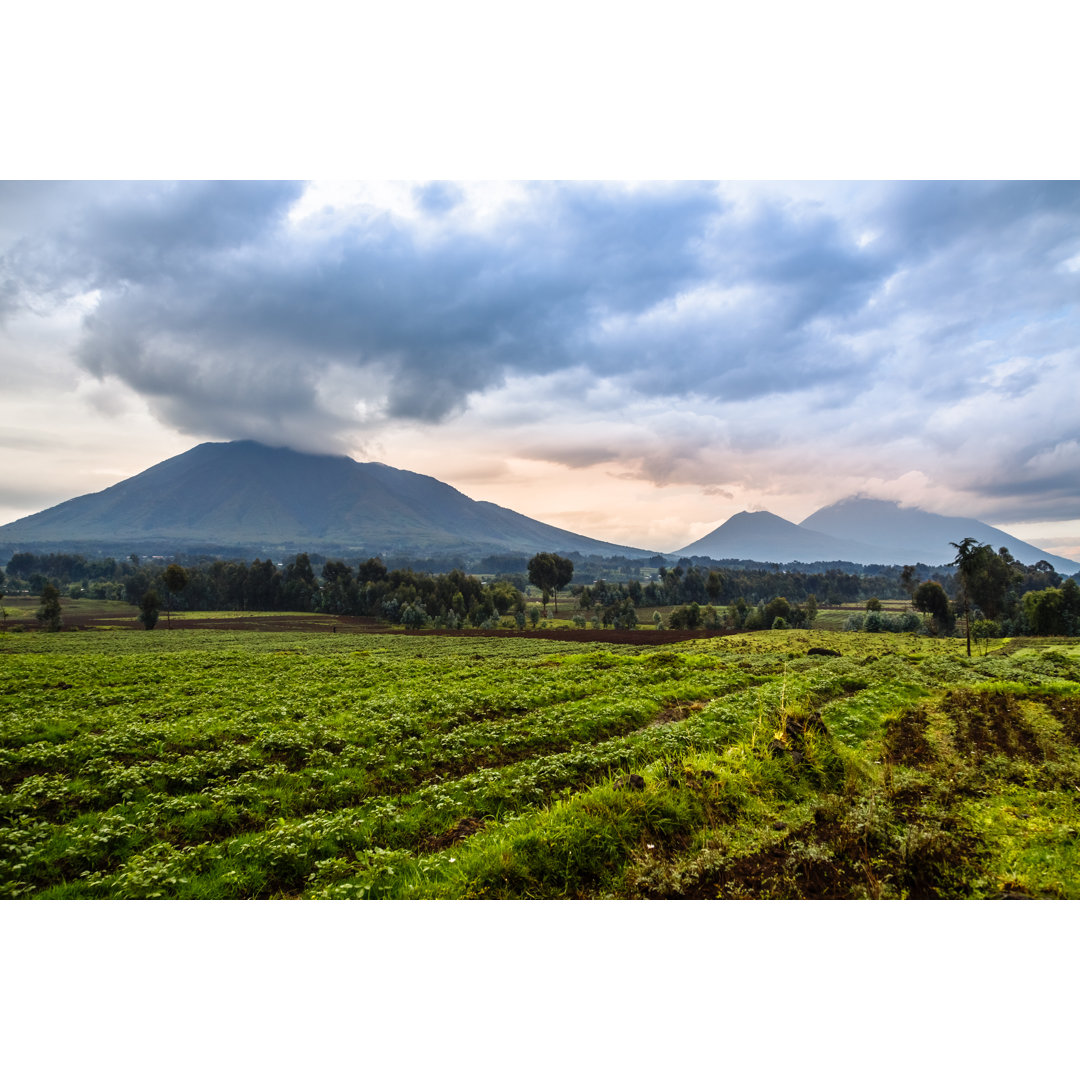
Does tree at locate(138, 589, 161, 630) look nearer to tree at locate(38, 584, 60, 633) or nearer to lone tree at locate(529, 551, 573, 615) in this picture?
tree at locate(38, 584, 60, 633)

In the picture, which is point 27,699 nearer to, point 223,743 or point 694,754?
point 223,743

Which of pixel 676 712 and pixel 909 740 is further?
pixel 676 712

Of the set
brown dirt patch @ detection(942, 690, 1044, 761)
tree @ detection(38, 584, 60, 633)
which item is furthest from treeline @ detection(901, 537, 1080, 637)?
tree @ detection(38, 584, 60, 633)

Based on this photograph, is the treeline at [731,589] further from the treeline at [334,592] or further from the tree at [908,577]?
the treeline at [334,592]

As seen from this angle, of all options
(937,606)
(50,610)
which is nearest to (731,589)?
(937,606)

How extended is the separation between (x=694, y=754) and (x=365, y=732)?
311 inches

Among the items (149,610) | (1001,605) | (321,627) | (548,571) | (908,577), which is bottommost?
(321,627)

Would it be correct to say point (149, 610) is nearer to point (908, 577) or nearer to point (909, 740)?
point (909, 740)

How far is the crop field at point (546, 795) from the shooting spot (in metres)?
6.08

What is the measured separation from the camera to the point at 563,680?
2012 centimetres

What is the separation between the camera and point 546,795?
Answer: 884 cm

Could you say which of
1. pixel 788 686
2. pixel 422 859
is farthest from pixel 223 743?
pixel 788 686

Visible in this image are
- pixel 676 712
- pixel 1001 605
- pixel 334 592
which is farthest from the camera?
pixel 334 592

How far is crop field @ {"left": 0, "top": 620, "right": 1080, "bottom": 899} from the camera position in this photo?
608 centimetres
